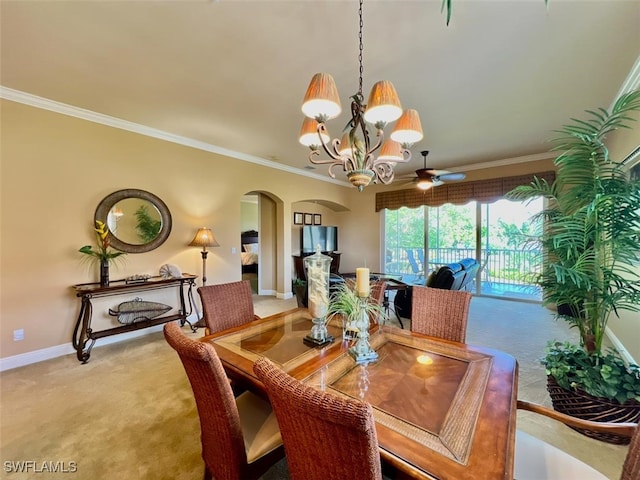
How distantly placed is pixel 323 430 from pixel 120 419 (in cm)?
215

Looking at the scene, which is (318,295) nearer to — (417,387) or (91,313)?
(417,387)

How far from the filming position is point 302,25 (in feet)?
6.33

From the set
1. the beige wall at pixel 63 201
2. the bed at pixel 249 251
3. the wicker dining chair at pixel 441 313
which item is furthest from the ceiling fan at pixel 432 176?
the bed at pixel 249 251

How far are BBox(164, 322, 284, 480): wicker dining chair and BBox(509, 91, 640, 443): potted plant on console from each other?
2.10 meters

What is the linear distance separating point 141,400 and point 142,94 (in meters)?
2.94

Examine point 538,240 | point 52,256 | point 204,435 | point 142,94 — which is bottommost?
point 204,435

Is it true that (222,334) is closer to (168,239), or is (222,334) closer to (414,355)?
(414,355)

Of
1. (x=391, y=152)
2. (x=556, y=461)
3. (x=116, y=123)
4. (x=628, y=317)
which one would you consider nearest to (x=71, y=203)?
(x=116, y=123)

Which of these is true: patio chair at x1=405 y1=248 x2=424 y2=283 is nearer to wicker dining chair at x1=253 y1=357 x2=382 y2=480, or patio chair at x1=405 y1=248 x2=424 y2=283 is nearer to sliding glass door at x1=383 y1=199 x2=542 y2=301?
sliding glass door at x1=383 y1=199 x2=542 y2=301

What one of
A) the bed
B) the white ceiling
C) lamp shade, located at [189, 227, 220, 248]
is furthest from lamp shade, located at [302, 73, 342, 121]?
the bed

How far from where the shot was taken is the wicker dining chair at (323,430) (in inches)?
25.7

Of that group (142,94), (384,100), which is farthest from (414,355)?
(142,94)

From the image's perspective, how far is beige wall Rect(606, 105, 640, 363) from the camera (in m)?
2.64

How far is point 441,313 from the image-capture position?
193cm
